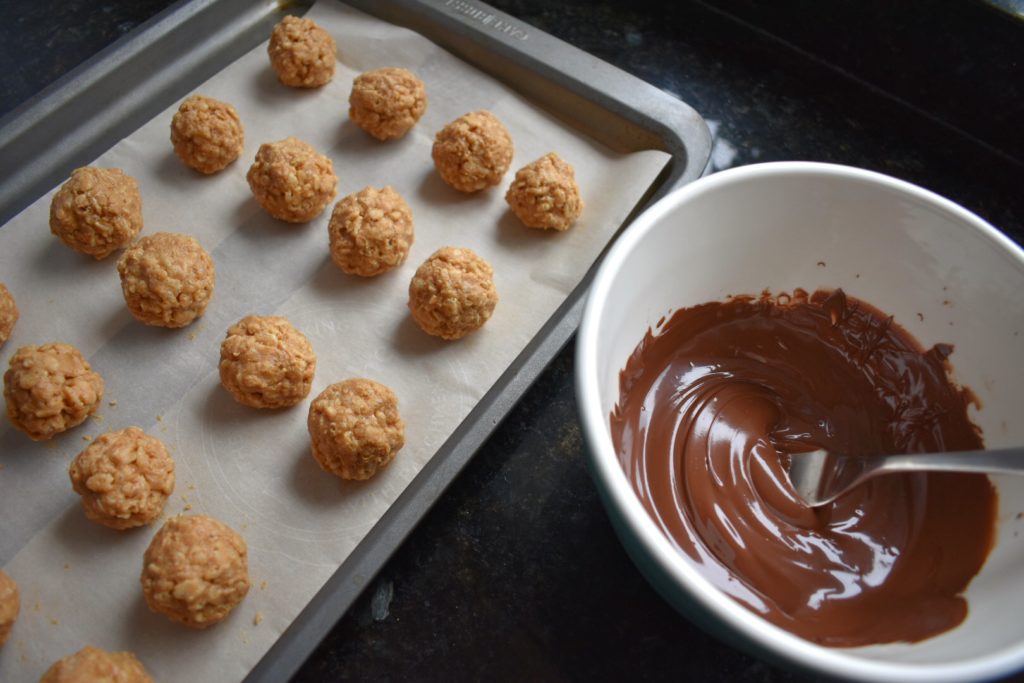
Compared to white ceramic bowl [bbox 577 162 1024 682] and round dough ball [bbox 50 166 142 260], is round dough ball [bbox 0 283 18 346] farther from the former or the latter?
white ceramic bowl [bbox 577 162 1024 682]

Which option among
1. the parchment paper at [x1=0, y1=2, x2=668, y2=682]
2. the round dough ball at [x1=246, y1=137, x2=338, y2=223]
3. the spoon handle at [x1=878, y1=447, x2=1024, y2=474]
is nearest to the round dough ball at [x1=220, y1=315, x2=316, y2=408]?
the parchment paper at [x1=0, y1=2, x2=668, y2=682]

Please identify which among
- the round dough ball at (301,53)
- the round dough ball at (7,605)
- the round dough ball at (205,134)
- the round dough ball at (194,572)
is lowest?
the round dough ball at (7,605)

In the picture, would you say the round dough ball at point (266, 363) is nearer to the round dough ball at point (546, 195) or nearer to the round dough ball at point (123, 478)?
the round dough ball at point (123, 478)

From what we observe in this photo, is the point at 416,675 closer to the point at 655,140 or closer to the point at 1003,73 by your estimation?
the point at 655,140

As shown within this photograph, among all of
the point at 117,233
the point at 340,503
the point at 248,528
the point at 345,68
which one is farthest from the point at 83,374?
the point at 345,68

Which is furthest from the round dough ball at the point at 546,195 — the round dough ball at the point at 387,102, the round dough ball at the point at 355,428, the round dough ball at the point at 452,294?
the round dough ball at the point at 355,428

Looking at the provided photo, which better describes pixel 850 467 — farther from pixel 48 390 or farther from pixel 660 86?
pixel 48 390

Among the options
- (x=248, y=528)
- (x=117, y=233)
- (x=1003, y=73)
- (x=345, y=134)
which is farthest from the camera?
(x=345, y=134)
